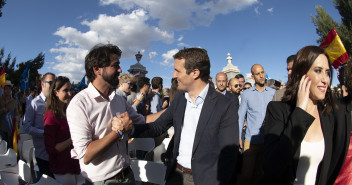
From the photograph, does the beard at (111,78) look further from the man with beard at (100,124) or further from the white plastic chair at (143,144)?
the white plastic chair at (143,144)

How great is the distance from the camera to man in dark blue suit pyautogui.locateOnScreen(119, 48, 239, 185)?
184 cm

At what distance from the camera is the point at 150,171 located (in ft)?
9.42

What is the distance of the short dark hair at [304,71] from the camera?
1.76 metres

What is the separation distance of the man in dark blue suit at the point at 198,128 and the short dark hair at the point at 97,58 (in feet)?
1.95

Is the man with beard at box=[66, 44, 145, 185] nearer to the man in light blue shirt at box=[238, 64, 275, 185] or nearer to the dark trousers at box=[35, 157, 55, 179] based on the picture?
the dark trousers at box=[35, 157, 55, 179]

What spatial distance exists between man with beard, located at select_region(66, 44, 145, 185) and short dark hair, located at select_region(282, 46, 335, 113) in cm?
141

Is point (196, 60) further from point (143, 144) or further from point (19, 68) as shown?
point (19, 68)

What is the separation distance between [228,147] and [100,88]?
1267 millimetres

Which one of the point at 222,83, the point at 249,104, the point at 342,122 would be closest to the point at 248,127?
the point at 249,104

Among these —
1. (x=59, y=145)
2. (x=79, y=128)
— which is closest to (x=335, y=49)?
(x=79, y=128)

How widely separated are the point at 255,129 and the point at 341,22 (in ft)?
73.0

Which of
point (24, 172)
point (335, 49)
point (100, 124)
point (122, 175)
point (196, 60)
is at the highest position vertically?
point (335, 49)

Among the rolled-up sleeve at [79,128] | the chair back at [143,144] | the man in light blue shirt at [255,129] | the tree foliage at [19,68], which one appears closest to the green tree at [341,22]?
the man in light blue shirt at [255,129]

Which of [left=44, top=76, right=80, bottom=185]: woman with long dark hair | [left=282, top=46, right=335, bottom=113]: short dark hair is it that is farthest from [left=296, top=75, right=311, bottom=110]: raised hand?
[left=44, top=76, right=80, bottom=185]: woman with long dark hair
